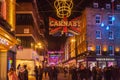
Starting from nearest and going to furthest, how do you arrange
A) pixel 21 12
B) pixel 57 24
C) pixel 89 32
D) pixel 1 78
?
pixel 1 78
pixel 57 24
pixel 21 12
pixel 89 32

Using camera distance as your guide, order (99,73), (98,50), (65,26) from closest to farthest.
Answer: (65,26), (99,73), (98,50)

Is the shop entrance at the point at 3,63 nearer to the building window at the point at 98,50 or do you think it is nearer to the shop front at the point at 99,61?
the shop front at the point at 99,61

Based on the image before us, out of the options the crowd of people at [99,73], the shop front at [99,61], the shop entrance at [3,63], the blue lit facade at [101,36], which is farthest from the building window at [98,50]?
the shop entrance at [3,63]

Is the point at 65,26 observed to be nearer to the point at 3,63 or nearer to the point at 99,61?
the point at 3,63

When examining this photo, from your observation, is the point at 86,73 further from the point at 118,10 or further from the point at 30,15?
the point at 118,10

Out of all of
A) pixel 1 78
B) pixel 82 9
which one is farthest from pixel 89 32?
pixel 1 78

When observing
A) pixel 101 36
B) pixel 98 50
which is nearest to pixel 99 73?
pixel 98 50

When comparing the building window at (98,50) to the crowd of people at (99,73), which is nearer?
the crowd of people at (99,73)

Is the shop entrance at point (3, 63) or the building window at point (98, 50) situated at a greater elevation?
the building window at point (98, 50)

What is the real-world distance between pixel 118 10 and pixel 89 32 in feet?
25.5

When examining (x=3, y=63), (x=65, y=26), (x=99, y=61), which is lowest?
(x=3, y=63)

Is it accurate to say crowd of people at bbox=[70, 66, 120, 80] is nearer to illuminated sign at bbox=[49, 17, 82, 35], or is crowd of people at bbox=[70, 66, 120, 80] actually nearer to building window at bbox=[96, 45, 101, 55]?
illuminated sign at bbox=[49, 17, 82, 35]

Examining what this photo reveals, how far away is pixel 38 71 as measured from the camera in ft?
133

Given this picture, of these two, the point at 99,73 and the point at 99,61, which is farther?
the point at 99,61
